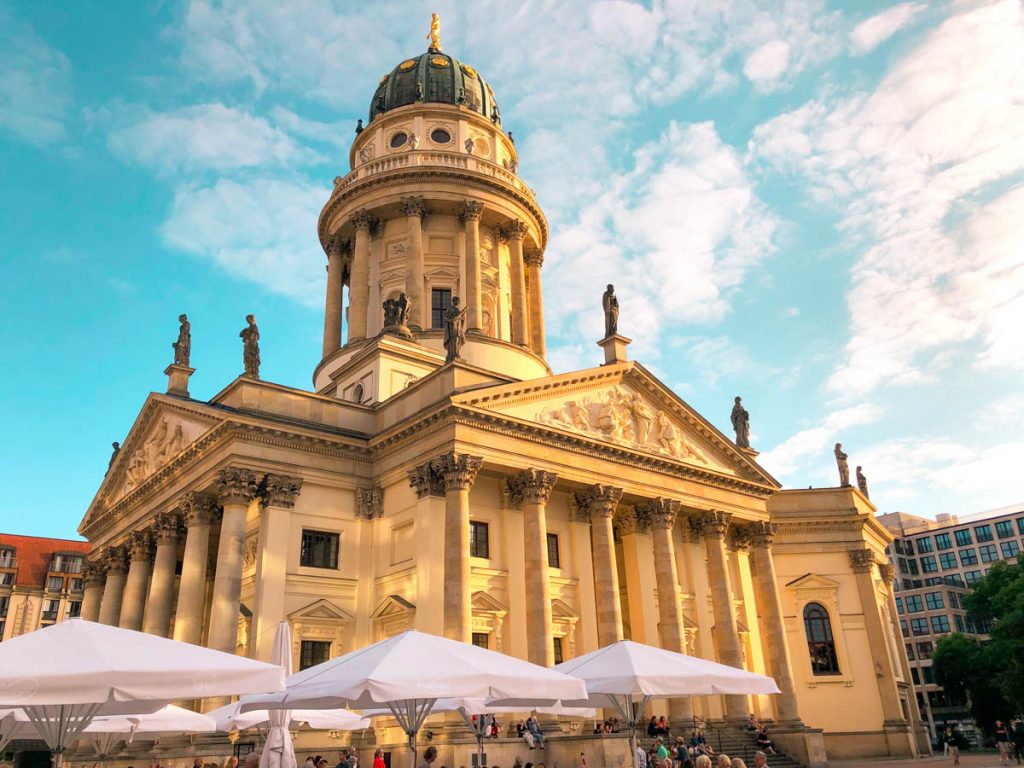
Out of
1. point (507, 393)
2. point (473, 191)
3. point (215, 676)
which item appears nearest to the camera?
point (215, 676)

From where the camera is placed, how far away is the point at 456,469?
29.6 metres

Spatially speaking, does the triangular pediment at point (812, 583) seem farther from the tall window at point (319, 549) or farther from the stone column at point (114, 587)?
the stone column at point (114, 587)

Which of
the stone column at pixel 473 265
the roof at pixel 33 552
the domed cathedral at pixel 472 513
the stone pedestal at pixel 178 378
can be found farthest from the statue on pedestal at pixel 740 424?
the roof at pixel 33 552

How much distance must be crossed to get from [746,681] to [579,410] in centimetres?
1943

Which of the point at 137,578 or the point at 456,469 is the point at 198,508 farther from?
the point at 456,469

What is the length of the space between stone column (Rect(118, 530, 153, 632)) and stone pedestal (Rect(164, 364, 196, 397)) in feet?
20.5

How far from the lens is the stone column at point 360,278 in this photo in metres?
45.7

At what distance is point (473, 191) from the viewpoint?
47875 millimetres

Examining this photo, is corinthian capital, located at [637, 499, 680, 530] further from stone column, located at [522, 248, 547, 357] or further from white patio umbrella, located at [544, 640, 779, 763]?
white patio umbrella, located at [544, 640, 779, 763]

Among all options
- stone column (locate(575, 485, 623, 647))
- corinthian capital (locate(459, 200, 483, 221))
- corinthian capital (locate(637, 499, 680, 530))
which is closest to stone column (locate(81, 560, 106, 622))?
stone column (locate(575, 485, 623, 647))

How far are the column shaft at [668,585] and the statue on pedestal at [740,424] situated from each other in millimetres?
8755

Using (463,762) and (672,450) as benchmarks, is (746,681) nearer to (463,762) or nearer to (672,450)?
(463,762)

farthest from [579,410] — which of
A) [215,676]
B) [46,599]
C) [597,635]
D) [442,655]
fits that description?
[46,599]

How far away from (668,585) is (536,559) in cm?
704
